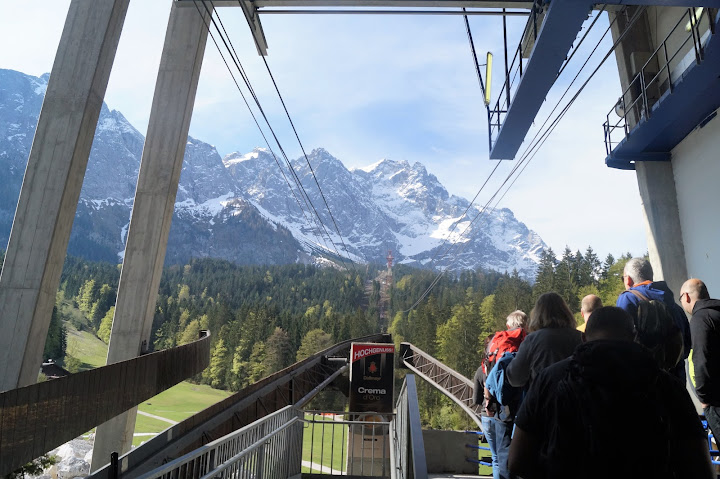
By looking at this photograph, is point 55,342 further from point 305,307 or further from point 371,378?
point 371,378

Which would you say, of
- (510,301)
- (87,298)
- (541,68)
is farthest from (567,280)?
(87,298)

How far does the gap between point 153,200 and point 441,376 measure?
1877 centimetres

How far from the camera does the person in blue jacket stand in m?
3.62

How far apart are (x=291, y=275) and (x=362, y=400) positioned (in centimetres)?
12314

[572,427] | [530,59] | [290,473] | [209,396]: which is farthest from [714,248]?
[209,396]

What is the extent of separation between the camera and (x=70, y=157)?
7.19 metres

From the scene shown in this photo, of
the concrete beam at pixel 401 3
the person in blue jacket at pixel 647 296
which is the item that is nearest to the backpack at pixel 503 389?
the person in blue jacket at pixel 647 296

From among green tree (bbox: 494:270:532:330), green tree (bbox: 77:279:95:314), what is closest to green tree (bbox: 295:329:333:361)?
green tree (bbox: 494:270:532:330)

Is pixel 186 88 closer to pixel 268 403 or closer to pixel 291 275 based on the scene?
pixel 268 403

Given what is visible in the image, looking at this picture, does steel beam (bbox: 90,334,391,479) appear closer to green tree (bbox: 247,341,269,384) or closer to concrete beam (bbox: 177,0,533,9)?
concrete beam (bbox: 177,0,533,9)

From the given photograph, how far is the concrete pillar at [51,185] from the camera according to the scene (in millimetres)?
6840

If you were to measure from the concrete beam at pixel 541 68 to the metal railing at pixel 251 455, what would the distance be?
6094 millimetres

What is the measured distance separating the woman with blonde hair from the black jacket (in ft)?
2.87

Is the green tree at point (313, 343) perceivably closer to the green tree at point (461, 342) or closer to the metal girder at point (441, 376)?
the green tree at point (461, 342)
